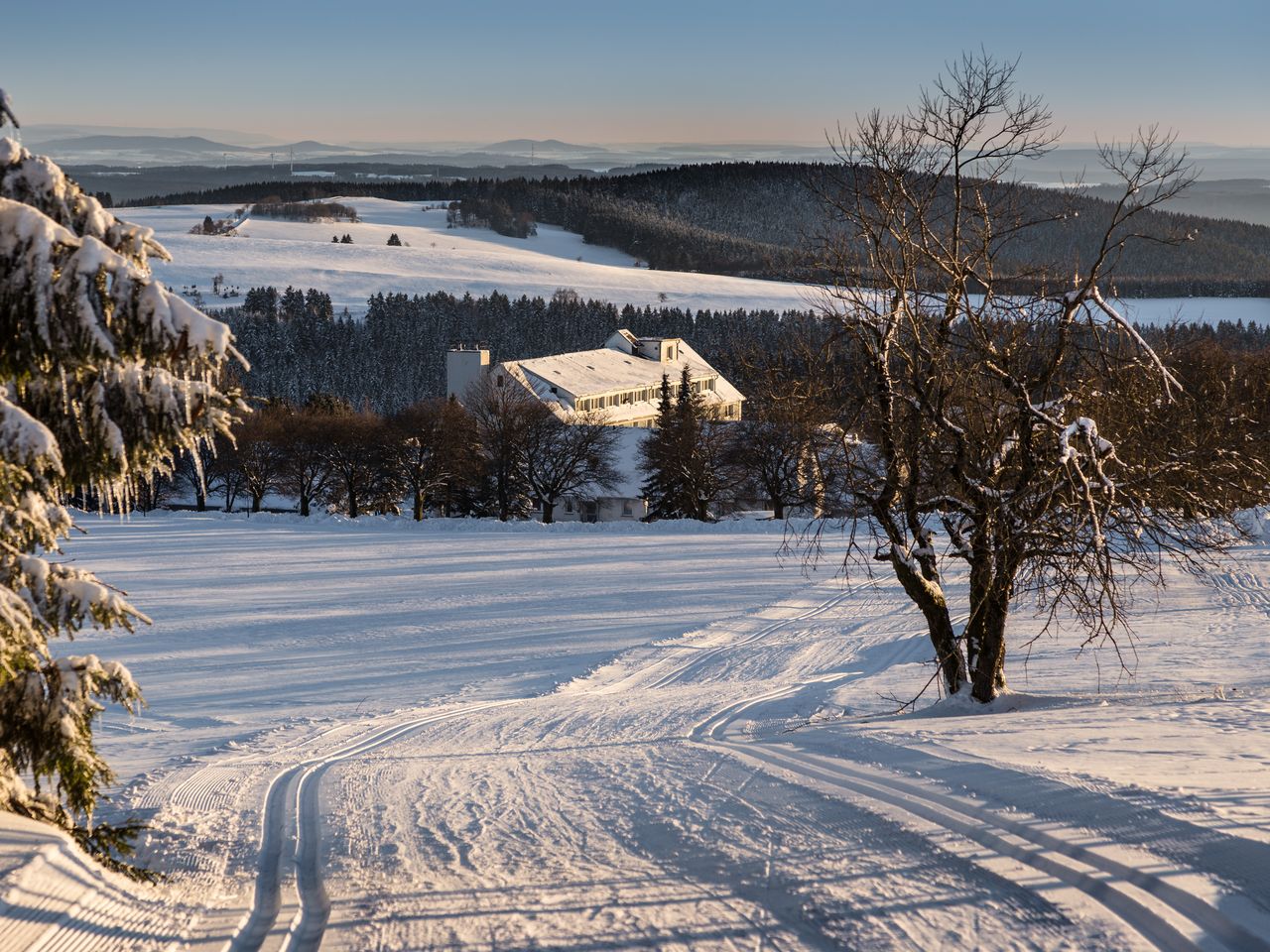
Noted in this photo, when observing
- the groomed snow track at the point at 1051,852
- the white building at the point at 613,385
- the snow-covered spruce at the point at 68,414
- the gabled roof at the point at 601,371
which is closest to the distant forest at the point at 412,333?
the white building at the point at 613,385

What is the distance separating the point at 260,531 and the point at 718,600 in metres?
22.2

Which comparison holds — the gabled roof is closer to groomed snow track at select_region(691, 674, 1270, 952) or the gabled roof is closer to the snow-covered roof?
the snow-covered roof

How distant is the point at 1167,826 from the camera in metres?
7.61

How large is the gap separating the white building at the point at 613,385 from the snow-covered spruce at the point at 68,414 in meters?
53.8

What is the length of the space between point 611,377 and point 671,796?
79690mm

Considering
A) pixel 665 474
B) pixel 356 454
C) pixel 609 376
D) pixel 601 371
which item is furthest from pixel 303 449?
pixel 601 371

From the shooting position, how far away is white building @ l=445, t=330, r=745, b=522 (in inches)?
2520

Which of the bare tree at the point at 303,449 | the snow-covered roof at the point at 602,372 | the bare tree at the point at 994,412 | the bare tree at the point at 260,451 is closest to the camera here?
the bare tree at the point at 994,412

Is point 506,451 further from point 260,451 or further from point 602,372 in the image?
point 602,372

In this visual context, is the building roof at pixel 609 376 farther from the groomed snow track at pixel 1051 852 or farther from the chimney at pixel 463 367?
the groomed snow track at pixel 1051 852

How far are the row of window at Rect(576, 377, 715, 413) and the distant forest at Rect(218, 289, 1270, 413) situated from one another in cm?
3225

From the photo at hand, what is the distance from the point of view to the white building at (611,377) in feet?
258

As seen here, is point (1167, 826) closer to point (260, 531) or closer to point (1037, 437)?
point (1037, 437)

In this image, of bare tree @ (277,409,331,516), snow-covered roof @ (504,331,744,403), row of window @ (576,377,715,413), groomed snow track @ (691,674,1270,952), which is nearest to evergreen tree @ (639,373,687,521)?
bare tree @ (277,409,331,516)
